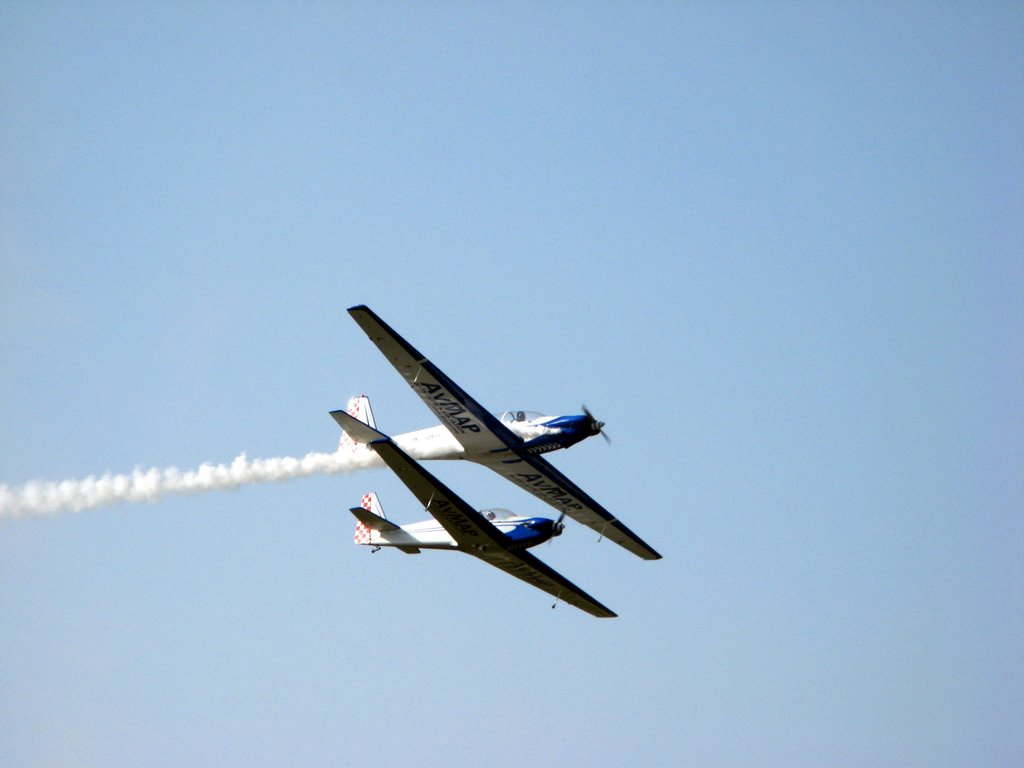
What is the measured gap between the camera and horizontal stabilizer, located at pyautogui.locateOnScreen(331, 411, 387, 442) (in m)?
39.2

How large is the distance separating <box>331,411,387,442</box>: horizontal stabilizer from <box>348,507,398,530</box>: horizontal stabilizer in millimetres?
2407

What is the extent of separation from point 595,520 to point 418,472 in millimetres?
11081

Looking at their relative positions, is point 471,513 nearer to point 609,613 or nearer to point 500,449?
point 500,449

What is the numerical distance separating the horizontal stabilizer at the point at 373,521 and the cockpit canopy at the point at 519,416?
4810 mm

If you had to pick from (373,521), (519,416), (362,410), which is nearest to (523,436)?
(519,416)

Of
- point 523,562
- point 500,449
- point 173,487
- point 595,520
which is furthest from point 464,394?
point 173,487

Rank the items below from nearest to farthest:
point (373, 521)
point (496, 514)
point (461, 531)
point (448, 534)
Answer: point (461, 531) → point (496, 514) → point (448, 534) → point (373, 521)

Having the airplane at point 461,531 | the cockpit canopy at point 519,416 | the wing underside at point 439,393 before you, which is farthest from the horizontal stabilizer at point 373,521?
the cockpit canopy at point 519,416

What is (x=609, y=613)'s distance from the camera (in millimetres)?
42188

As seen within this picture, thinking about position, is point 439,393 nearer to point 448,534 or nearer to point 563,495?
point 448,534

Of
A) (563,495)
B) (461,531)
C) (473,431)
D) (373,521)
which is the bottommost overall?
(461,531)

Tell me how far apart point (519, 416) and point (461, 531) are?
464 cm

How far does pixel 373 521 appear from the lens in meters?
39.8

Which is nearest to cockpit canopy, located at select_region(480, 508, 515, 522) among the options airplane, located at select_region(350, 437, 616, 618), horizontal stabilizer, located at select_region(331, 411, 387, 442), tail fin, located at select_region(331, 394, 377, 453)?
airplane, located at select_region(350, 437, 616, 618)
